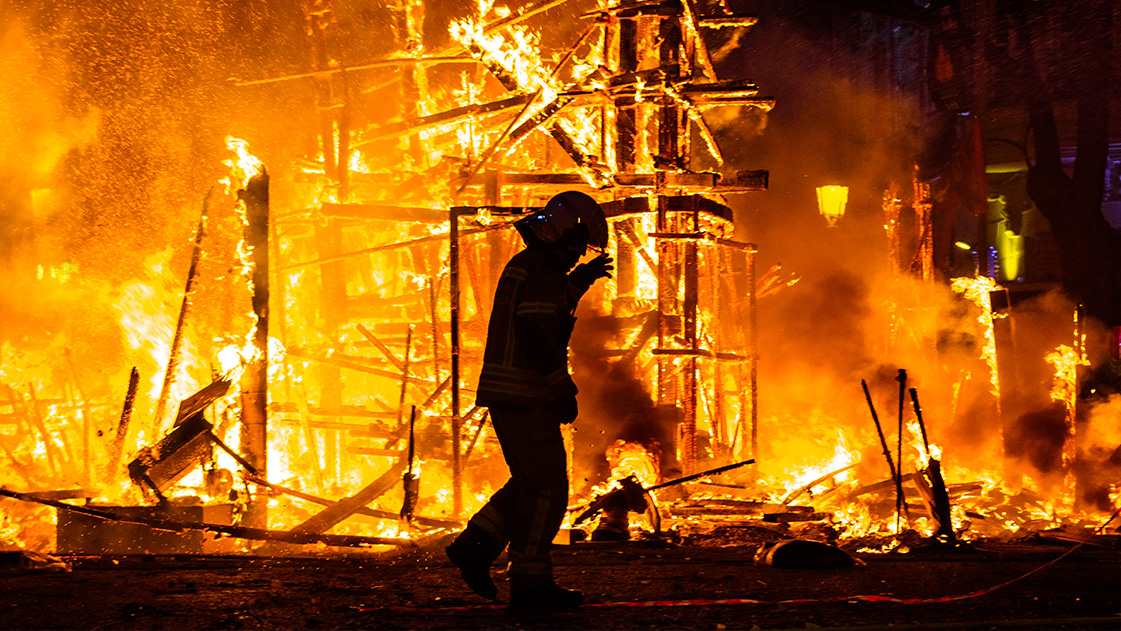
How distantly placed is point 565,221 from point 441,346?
6797mm

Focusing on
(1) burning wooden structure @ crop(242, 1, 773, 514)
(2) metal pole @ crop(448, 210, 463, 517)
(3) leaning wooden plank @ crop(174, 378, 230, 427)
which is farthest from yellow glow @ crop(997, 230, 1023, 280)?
(3) leaning wooden plank @ crop(174, 378, 230, 427)

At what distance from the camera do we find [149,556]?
232 inches

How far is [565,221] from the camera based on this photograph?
4.52 metres

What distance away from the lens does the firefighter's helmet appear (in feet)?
14.7

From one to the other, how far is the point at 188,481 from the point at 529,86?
5.26 meters

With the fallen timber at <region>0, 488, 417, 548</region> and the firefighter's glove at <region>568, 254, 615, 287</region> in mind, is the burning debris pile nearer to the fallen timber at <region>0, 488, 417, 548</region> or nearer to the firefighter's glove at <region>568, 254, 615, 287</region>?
the fallen timber at <region>0, 488, 417, 548</region>

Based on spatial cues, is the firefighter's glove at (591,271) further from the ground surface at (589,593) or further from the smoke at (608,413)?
the smoke at (608,413)

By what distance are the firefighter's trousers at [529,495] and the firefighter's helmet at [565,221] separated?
0.77m

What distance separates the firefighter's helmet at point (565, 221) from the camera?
4.49 metres

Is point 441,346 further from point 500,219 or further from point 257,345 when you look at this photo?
point 257,345

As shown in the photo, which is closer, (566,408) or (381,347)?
(566,408)

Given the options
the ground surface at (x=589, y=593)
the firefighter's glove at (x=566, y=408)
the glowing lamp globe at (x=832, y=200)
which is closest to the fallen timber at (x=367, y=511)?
the ground surface at (x=589, y=593)

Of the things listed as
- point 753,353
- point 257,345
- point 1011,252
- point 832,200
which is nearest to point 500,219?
point 257,345

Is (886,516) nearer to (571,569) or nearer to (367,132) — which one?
(571,569)
